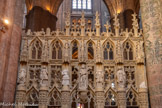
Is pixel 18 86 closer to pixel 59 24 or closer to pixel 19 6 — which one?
pixel 19 6

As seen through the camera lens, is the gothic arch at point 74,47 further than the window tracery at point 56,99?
Yes

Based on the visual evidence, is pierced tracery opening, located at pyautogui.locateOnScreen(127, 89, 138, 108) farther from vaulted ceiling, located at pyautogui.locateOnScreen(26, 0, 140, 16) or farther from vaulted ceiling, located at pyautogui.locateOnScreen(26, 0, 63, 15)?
vaulted ceiling, located at pyautogui.locateOnScreen(26, 0, 63, 15)

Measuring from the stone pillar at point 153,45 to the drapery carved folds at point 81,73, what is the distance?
73 centimetres

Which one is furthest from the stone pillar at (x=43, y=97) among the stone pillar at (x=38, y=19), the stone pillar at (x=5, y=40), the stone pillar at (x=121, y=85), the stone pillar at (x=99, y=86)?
the stone pillar at (x=38, y=19)

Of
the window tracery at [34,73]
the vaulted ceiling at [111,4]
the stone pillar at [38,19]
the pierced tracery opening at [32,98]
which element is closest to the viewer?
the pierced tracery opening at [32,98]

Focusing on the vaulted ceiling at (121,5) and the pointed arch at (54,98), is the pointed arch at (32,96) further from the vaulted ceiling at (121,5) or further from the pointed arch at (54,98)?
the vaulted ceiling at (121,5)

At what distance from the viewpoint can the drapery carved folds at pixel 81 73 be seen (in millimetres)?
14016

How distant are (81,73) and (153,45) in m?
5.00

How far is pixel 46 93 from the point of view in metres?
13.9

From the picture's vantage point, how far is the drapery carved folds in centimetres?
1402

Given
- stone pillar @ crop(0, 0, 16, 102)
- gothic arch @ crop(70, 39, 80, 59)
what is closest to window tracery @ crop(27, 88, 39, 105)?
stone pillar @ crop(0, 0, 16, 102)

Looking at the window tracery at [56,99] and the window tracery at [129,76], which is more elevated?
the window tracery at [129,76]

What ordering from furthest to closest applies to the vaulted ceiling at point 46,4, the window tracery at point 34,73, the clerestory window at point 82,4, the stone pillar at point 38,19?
the clerestory window at point 82,4 → the vaulted ceiling at point 46,4 → the stone pillar at point 38,19 → the window tracery at point 34,73

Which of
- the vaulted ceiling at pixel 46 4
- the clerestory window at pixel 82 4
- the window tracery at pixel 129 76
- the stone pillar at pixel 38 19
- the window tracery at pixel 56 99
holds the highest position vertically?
the clerestory window at pixel 82 4
